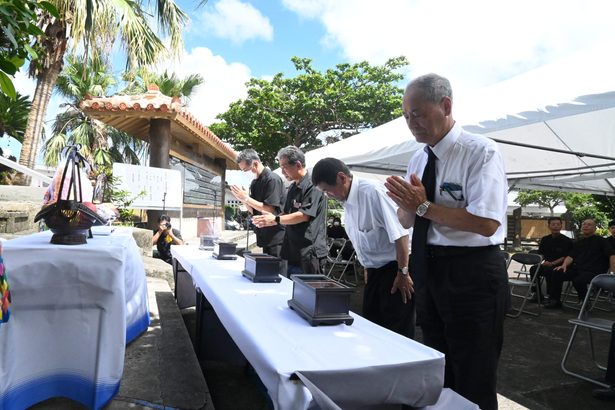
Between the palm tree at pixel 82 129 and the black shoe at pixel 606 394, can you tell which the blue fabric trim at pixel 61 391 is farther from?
the palm tree at pixel 82 129

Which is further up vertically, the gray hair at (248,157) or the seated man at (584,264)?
the gray hair at (248,157)

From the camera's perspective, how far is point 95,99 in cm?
627

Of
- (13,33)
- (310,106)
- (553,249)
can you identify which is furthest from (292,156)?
(310,106)

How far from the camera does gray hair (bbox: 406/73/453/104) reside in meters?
1.53

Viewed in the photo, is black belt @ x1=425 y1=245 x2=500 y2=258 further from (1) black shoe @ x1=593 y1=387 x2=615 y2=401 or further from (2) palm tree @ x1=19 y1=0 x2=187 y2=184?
(2) palm tree @ x1=19 y1=0 x2=187 y2=184

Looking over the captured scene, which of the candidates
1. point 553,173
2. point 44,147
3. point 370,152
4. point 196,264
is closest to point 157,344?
point 196,264

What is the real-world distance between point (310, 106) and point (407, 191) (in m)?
18.1

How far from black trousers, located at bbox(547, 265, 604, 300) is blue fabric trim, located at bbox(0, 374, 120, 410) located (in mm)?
6306

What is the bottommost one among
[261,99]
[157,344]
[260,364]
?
[157,344]

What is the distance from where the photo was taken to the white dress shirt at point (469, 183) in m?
1.44

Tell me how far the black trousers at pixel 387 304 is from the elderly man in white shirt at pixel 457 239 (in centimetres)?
55

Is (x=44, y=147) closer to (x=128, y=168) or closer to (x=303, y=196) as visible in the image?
(x=128, y=168)

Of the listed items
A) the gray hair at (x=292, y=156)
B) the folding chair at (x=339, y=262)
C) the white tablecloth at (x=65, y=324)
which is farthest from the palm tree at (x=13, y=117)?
the white tablecloth at (x=65, y=324)

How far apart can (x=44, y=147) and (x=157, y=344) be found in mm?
21144
